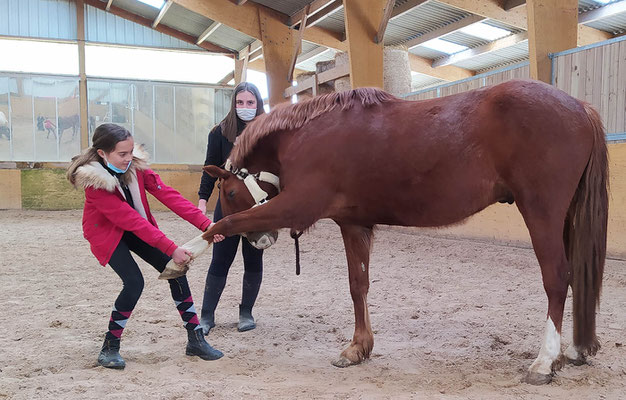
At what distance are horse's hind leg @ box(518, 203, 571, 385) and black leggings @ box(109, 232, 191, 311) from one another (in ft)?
6.48

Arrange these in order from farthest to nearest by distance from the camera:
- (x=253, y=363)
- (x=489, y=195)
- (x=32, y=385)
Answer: (x=253, y=363) < (x=489, y=195) < (x=32, y=385)

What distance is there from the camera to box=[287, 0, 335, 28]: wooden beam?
10705mm

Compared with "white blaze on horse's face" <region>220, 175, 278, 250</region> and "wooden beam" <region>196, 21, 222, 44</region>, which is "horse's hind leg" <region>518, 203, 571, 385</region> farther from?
"wooden beam" <region>196, 21, 222, 44</region>

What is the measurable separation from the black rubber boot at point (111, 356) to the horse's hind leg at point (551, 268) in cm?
215

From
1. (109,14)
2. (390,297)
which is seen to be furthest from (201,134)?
(390,297)

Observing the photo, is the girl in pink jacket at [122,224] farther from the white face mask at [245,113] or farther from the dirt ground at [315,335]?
the white face mask at [245,113]

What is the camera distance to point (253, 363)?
298 cm

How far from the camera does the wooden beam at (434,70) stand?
15240mm

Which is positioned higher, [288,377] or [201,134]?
[201,134]

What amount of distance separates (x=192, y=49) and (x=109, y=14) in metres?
2.61

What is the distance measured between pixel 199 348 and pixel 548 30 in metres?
5.55

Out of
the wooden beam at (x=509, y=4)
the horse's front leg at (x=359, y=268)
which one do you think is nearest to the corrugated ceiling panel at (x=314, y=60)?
the wooden beam at (x=509, y=4)

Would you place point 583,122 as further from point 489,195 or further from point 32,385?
point 32,385

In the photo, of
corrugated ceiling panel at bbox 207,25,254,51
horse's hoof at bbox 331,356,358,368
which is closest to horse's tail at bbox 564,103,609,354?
horse's hoof at bbox 331,356,358,368
